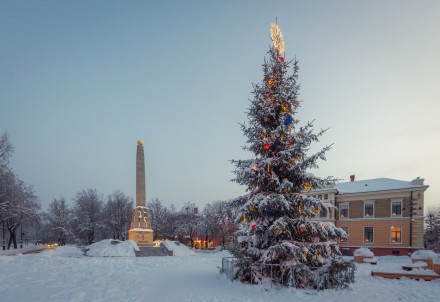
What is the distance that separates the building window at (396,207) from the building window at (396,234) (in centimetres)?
151

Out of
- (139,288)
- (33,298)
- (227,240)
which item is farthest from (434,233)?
(33,298)

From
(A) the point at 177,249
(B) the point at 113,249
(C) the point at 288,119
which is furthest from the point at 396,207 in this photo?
(B) the point at 113,249

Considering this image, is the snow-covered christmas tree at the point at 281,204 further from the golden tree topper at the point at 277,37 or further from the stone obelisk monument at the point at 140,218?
the stone obelisk monument at the point at 140,218

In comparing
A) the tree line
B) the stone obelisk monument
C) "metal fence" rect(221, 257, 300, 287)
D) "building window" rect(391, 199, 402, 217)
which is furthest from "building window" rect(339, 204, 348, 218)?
"metal fence" rect(221, 257, 300, 287)

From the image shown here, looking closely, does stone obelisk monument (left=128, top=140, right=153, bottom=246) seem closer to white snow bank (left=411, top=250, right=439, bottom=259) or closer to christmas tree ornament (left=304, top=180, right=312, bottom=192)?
white snow bank (left=411, top=250, right=439, bottom=259)

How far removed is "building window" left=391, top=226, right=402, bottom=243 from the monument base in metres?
29.5

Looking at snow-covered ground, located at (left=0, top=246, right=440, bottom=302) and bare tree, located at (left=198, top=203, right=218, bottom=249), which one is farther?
bare tree, located at (left=198, top=203, right=218, bottom=249)

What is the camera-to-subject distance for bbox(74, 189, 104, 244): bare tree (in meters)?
60.5

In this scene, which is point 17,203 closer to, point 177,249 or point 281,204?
point 177,249

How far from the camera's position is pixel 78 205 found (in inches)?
2630

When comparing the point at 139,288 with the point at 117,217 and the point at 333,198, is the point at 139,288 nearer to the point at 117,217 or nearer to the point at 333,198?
the point at 333,198

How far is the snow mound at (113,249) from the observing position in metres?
31.5

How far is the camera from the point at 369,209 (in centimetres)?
3938

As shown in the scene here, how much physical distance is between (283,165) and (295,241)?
334cm
